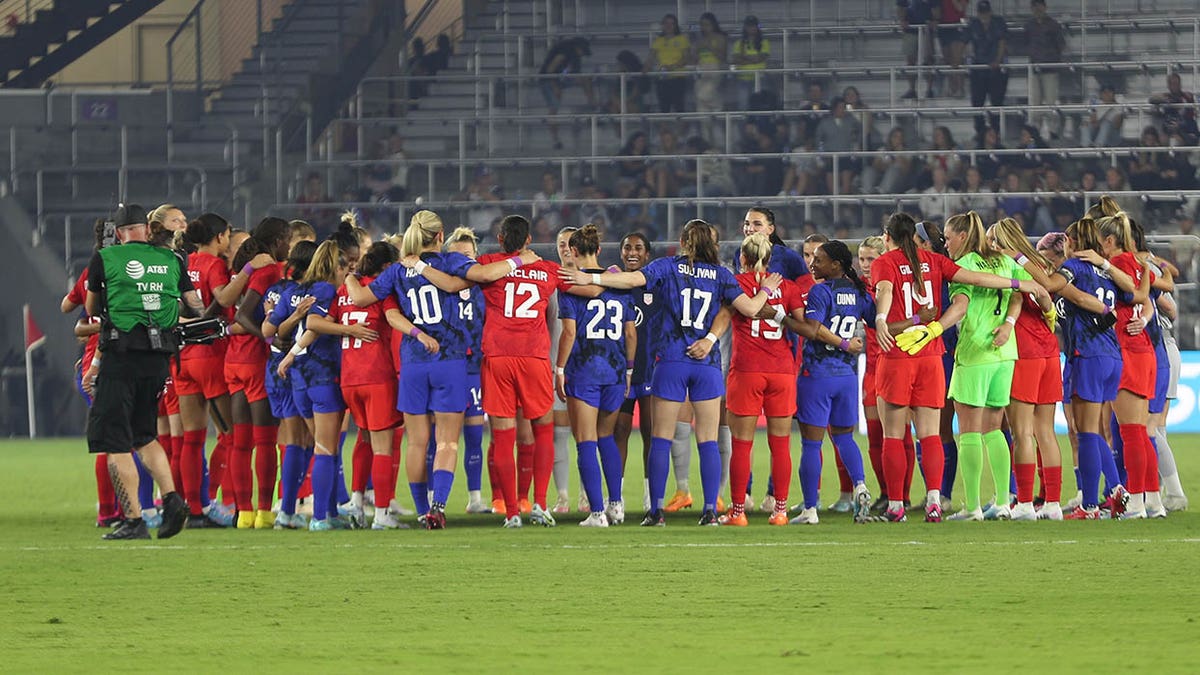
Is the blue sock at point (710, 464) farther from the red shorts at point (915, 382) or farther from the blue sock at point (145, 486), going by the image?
the blue sock at point (145, 486)

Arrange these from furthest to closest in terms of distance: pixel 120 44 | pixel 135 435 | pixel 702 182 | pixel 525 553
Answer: pixel 120 44
pixel 702 182
pixel 135 435
pixel 525 553

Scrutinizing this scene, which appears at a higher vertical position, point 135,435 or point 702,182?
point 702,182

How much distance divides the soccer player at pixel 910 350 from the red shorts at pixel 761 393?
22.0 inches

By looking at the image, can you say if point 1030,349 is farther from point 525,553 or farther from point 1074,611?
point 1074,611

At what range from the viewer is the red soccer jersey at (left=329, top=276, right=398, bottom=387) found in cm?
1093

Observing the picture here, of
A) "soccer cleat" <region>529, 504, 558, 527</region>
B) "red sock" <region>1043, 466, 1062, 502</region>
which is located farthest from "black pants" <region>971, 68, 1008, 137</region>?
"soccer cleat" <region>529, 504, 558, 527</region>

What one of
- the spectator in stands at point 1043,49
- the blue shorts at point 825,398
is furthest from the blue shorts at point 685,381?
the spectator in stands at point 1043,49

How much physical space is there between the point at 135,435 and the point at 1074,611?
17.7ft

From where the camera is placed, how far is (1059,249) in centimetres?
1171

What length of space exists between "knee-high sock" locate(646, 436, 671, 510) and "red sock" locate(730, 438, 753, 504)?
0.40 meters

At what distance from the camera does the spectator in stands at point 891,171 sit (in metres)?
25.7

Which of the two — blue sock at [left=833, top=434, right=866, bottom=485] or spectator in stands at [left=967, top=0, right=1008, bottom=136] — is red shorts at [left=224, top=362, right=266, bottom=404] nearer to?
blue sock at [left=833, top=434, right=866, bottom=485]

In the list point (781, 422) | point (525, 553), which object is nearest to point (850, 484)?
point (781, 422)

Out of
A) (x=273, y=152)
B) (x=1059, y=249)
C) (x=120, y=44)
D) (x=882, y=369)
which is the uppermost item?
(x=120, y=44)
